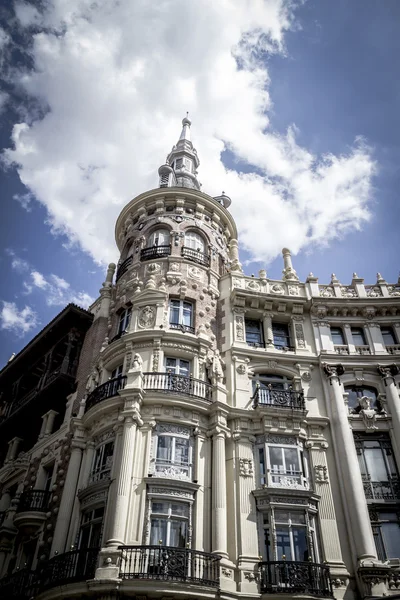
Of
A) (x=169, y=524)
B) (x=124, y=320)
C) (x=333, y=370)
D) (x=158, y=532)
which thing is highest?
(x=124, y=320)

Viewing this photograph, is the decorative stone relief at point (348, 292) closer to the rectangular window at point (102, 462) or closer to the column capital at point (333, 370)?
the column capital at point (333, 370)

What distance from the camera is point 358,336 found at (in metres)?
28.5

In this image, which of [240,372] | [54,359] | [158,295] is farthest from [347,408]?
[54,359]

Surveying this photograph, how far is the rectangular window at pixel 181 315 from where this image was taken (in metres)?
26.2

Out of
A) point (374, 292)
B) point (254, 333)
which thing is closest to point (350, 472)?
point (254, 333)

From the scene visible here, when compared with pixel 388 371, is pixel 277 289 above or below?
above

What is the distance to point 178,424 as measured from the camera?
2211 cm

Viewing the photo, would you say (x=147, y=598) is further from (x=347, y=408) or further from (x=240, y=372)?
(x=347, y=408)

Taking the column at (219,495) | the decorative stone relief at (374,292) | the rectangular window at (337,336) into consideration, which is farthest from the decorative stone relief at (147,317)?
the decorative stone relief at (374,292)

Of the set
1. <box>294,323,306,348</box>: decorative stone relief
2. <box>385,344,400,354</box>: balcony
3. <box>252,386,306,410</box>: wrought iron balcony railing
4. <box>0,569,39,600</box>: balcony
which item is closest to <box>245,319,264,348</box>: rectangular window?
<box>294,323,306,348</box>: decorative stone relief

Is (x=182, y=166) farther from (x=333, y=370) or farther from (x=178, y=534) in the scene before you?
(x=178, y=534)

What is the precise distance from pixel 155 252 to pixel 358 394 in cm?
1376

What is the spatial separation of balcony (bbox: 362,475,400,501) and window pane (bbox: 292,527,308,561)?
11.9ft

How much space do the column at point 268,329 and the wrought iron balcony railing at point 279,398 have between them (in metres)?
3.16
